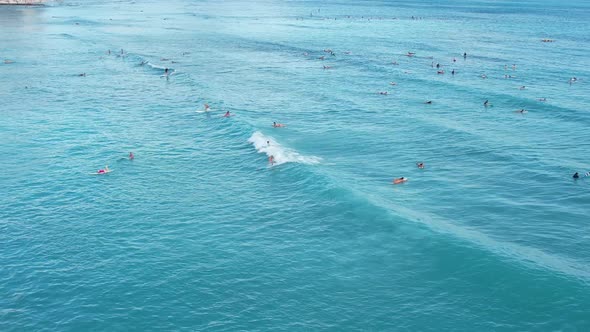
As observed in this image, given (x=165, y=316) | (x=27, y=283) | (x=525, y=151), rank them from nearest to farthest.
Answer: (x=165, y=316) < (x=27, y=283) < (x=525, y=151)

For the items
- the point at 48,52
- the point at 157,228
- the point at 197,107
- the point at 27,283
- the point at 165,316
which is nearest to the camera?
the point at 165,316

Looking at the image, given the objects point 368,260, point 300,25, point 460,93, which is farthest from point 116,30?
point 368,260

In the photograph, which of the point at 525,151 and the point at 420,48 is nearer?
the point at 525,151

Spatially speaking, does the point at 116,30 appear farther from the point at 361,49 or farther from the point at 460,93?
the point at 460,93

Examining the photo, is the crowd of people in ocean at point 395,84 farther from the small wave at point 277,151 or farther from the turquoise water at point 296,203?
the turquoise water at point 296,203

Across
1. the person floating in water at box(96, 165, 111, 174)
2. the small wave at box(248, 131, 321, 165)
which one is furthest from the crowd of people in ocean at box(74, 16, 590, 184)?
the small wave at box(248, 131, 321, 165)

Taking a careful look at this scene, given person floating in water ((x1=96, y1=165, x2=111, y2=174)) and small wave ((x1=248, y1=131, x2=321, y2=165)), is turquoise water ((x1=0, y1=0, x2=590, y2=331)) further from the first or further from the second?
person floating in water ((x1=96, y1=165, x2=111, y2=174))

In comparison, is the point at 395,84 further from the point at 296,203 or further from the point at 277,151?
the point at 296,203

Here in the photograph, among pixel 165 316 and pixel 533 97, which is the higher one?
pixel 533 97
